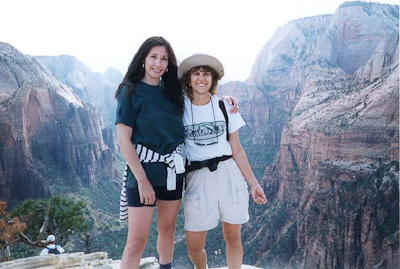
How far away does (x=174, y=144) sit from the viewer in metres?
3.03

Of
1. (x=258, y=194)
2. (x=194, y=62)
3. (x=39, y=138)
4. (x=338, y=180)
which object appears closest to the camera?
(x=194, y=62)

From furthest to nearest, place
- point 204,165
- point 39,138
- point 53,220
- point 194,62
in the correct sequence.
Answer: point 39,138
point 53,220
point 194,62
point 204,165

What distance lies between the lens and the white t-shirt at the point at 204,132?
10.5 ft

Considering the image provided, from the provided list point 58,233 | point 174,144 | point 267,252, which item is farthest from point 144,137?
point 267,252

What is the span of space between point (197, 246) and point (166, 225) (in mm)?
454

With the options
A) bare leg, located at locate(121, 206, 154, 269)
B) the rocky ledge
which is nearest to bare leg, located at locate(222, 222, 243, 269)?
bare leg, located at locate(121, 206, 154, 269)

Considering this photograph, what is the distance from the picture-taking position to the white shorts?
3.21 meters

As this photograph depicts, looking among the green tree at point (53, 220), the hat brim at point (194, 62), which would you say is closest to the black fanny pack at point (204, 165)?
the hat brim at point (194, 62)

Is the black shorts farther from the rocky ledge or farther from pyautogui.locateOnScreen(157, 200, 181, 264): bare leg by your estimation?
the rocky ledge

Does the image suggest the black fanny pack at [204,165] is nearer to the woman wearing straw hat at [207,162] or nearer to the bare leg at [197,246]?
the woman wearing straw hat at [207,162]

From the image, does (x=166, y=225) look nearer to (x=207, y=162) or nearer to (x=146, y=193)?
(x=146, y=193)

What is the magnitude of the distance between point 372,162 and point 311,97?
1937 cm

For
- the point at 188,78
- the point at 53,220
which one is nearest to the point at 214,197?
the point at 188,78

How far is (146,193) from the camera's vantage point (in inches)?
111
